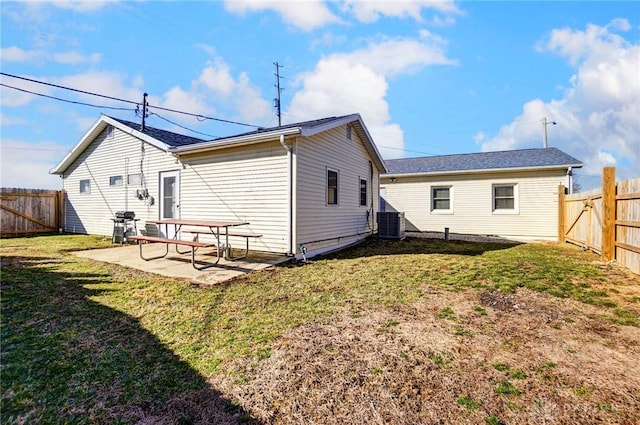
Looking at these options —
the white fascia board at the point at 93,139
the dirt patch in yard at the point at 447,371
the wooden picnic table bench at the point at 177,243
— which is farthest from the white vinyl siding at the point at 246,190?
the dirt patch in yard at the point at 447,371

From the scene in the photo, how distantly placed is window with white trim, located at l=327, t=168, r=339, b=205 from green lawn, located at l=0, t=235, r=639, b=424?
2395mm

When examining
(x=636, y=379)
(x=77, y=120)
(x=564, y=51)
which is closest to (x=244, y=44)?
(x=77, y=120)

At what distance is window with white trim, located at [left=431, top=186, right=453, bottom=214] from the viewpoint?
47.2ft

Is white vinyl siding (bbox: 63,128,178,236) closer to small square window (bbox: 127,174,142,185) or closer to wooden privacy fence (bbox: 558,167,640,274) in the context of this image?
small square window (bbox: 127,174,142,185)

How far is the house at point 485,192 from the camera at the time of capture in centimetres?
1226

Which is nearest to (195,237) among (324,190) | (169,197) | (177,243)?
(169,197)

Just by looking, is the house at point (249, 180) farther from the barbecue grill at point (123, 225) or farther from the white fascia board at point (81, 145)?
the barbecue grill at point (123, 225)

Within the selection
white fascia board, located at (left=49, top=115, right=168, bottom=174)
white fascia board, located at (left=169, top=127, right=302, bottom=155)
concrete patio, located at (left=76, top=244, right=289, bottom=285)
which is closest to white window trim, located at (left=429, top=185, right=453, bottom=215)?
white fascia board, located at (left=169, top=127, right=302, bottom=155)

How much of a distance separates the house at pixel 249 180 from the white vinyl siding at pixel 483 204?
2.80 m

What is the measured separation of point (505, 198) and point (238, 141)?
1140cm

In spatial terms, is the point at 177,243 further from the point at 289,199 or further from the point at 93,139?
the point at 93,139

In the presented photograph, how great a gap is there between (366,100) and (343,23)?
13.4 meters

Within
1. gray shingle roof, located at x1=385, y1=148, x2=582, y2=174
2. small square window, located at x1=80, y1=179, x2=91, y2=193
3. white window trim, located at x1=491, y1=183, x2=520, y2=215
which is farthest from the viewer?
small square window, located at x1=80, y1=179, x2=91, y2=193

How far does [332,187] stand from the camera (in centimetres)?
941
